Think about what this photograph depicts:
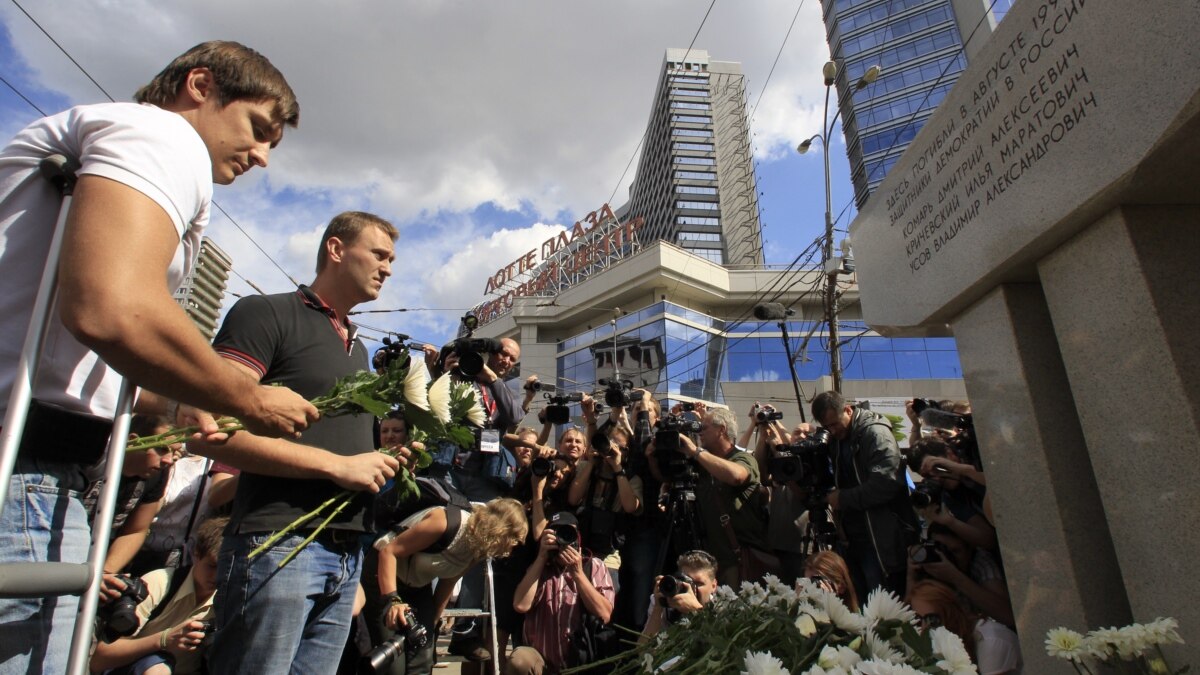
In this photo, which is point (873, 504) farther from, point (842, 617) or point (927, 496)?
point (842, 617)

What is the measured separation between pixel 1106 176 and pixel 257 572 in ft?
9.35

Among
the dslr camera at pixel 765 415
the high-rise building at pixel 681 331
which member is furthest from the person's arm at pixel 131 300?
the high-rise building at pixel 681 331

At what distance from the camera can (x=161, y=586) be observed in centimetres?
337

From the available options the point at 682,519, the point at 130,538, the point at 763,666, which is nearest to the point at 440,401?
the point at 763,666

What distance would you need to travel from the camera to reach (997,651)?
271 cm

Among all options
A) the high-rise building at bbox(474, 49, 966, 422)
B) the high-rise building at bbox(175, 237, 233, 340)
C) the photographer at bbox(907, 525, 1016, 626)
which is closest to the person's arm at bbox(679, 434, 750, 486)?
the photographer at bbox(907, 525, 1016, 626)

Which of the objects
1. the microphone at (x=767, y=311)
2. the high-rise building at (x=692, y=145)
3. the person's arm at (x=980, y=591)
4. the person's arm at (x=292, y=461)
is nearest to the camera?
the person's arm at (x=292, y=461)

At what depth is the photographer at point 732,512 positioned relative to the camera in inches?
174

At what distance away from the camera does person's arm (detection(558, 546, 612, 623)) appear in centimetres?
389

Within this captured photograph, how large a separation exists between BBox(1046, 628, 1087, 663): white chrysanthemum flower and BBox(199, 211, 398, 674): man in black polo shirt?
1.73 m

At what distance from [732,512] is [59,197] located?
4214mm

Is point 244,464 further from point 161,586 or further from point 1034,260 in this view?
point 1034,260

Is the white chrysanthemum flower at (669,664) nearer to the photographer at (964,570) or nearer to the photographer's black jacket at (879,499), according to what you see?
the photographer at (964,570)

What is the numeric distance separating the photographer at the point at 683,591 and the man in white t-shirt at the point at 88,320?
6.78ft
